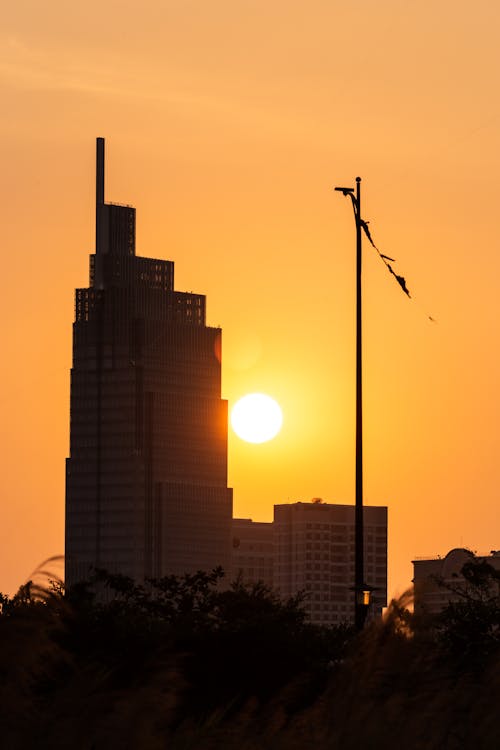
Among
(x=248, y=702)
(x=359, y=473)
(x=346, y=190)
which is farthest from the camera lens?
(x=346, y=190)

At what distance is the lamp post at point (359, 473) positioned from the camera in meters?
37.2

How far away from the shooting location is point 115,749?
14156mm

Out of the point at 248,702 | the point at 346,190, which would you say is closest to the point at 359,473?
the point at 346,190

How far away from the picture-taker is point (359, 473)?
3947 centimetres

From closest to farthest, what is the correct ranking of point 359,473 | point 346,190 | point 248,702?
point 248,702 → point 359,473 → point 346,190

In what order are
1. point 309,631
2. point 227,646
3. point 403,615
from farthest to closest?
point 309,631 < point 227,646 < point 403,615

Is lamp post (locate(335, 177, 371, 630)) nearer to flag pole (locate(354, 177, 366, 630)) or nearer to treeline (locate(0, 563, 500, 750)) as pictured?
flag pole (locate(354, 177, 366, 630))

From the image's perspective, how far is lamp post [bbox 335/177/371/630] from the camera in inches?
1464

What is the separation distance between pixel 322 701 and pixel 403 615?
1.13 meters

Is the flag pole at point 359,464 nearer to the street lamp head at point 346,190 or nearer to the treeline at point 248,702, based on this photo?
the street lamp head at point 346,190

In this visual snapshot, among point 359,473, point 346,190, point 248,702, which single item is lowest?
point 248,702

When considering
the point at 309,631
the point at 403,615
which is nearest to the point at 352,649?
the point at 403,615

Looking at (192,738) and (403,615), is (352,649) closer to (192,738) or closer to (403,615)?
(403,615)

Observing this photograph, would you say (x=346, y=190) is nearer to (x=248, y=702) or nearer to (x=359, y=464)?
(x=359, y=464)
